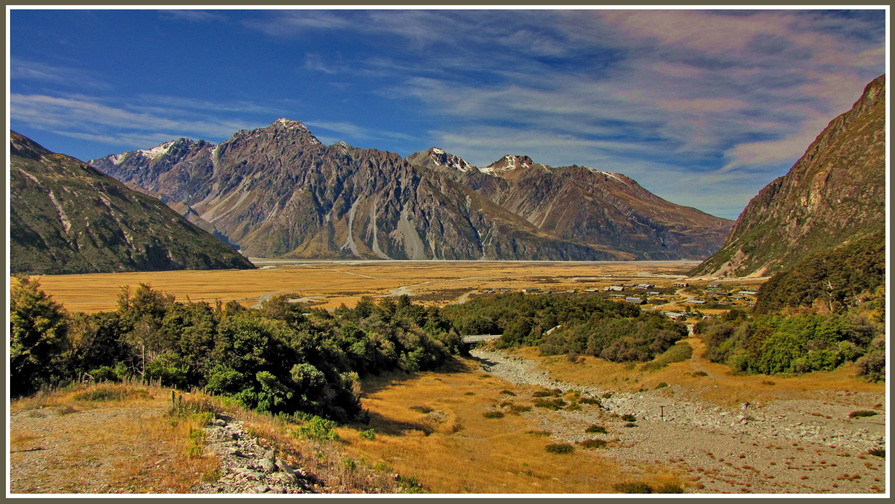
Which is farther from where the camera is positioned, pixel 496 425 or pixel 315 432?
pixel 496 425

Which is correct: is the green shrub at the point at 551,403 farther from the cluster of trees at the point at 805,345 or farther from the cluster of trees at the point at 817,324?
the cluster of trees at the point at 805,345

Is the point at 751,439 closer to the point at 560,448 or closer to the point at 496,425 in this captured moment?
the point at 560,448

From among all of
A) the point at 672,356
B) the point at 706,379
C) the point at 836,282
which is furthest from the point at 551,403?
the point at 836,282

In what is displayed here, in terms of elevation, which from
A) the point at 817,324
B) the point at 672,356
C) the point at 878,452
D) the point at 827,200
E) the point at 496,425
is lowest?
the point at 496,425

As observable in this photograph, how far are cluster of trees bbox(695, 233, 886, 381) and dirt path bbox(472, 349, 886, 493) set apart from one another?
6808 mm

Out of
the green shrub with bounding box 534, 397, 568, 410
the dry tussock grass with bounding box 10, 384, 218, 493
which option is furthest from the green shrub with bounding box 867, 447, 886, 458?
the dry tussock grass with bounding box 10, 384, 218, 493

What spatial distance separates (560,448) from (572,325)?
48217 millimetres

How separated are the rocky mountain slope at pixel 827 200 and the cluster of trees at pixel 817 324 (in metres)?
76.5

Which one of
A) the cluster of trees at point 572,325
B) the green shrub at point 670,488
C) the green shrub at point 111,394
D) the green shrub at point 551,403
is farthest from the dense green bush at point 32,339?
the cluster of trees at point 572,325

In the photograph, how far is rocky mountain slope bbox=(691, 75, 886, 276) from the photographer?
13338 centimetres

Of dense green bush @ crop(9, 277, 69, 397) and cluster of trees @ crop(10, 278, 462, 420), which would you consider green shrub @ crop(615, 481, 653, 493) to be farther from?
dense green bush @ crop(9, 277, 69, 397)

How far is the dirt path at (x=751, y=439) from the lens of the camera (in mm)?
21062

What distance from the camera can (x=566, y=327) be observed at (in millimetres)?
74250

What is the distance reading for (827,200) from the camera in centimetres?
14762
